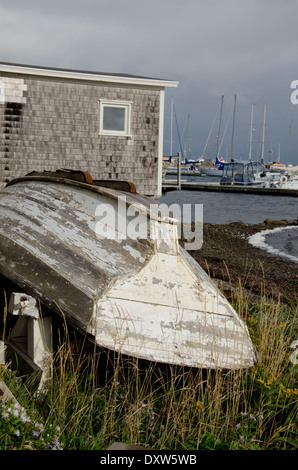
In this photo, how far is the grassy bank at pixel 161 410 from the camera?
303cm

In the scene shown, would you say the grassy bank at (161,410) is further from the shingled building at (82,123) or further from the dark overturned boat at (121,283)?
the shingled building at (82,123)

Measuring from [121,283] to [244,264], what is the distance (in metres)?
9.95

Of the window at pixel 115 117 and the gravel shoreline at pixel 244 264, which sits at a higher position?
the window at pixel 115 117

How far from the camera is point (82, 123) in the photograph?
635 inches

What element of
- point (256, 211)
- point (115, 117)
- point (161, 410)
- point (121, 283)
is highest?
point (115, 117)

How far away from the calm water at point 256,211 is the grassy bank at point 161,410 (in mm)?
12094

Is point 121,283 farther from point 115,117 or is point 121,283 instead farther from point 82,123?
point 115,117

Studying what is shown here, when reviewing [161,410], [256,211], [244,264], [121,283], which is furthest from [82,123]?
[256,211]

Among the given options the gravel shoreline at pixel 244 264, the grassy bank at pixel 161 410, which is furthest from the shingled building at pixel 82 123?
the grassy bank at pixel 161 410

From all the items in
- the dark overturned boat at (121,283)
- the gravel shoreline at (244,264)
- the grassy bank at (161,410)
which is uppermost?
the dark overturned boat at (121,283)

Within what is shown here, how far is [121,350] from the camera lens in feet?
11.2

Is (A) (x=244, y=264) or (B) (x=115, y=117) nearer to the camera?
(A) (x=244, y=264)

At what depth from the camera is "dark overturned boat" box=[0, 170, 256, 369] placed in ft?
11.6

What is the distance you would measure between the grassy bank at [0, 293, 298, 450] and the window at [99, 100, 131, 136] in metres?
13.5
